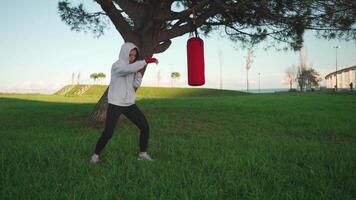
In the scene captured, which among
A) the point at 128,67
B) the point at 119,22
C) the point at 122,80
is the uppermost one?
the point at 119,22

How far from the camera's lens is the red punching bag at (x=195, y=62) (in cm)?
505

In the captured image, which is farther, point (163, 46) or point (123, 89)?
point (163, 46)

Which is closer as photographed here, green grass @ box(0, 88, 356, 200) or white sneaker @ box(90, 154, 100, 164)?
green grass @ box(0, 88, 356, 200)

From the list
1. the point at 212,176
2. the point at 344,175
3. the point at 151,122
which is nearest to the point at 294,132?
the point at 151,122

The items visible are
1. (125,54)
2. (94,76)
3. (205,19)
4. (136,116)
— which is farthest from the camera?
(94,76)

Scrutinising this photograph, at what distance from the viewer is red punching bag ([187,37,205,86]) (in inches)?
199

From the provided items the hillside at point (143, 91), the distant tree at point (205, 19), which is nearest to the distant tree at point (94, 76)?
the hillside at point (143, 91)

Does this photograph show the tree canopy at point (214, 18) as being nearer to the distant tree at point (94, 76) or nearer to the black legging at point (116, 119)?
the black legging at point (116, 119)

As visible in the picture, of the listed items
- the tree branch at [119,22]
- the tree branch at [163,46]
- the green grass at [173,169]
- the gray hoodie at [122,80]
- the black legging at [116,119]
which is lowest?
the green grass at [173,169]

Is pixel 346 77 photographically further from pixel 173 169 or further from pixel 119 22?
pixel 173 169

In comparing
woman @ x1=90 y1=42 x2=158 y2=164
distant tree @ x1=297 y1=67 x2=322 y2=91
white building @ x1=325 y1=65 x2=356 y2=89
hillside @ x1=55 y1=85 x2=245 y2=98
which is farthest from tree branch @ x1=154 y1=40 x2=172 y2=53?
white building @ x1=325 y1=65 x2=356 y2=89

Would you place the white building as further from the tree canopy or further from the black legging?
the black legging

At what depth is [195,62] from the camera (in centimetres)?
511

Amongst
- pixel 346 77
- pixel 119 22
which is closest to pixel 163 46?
pixel 119 22
